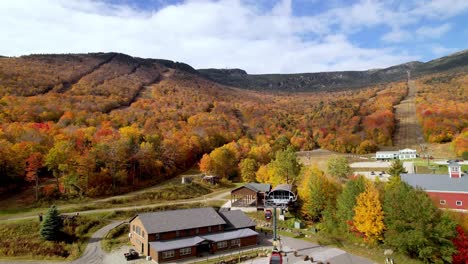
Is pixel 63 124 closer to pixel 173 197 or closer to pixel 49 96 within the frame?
pixel 49 96

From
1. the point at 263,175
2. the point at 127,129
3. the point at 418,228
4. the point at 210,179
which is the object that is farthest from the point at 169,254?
the point at 127,129

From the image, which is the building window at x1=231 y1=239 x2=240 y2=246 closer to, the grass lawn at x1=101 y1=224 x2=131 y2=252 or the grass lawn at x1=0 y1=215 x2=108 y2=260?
the grass lawn at x1=101 y1=224 x2=131 y2=252

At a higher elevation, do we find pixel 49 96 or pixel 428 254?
pixel 49 96

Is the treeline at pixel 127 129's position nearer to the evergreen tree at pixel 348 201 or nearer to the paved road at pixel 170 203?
the paved road at pixel 170 203

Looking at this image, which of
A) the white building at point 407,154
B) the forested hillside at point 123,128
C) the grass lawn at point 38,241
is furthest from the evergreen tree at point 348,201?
the white building at point 407,154

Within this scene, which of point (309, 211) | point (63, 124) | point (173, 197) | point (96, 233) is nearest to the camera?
point (96, 233)

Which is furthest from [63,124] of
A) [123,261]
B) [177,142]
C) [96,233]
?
[123,261]
